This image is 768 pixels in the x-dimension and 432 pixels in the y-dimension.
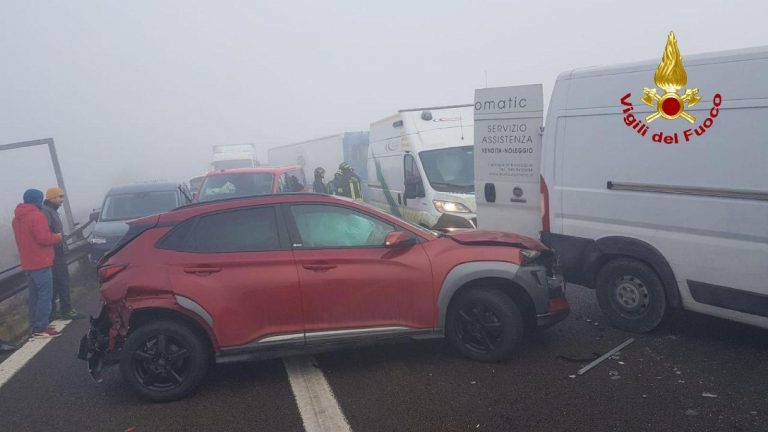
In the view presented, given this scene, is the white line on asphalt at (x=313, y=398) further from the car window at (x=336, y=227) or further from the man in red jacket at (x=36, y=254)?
the man in red jacket at (x=36, y=254)

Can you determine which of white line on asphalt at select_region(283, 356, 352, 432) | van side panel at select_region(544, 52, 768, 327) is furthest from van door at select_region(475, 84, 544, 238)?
white line on asphalt at select_region(283, 356, 352, 432)

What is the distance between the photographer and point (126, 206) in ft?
35.8

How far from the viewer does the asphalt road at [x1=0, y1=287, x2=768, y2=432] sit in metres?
3.95

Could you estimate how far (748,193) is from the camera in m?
4.54

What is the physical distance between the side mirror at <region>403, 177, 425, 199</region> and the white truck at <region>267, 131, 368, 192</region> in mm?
6775

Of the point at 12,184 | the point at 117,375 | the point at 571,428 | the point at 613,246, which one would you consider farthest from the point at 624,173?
the point at 12,184

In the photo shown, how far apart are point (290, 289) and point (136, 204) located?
7547 mm

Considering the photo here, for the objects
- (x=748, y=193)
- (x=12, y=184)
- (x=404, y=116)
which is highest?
(x=404, y=116)

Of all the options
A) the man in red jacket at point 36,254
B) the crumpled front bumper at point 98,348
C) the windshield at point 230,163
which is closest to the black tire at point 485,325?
the crumpled front bumper at point 98,348

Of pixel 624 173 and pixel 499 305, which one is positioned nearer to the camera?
pixel 499 305

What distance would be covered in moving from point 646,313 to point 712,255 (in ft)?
3.00

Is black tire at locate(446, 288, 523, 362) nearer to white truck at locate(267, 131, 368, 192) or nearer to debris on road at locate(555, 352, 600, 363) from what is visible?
debris on road at locate(555, 352, 600, 363)

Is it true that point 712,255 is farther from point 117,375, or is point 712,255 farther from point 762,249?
point 117,375

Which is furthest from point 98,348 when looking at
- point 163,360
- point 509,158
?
point 509,158
